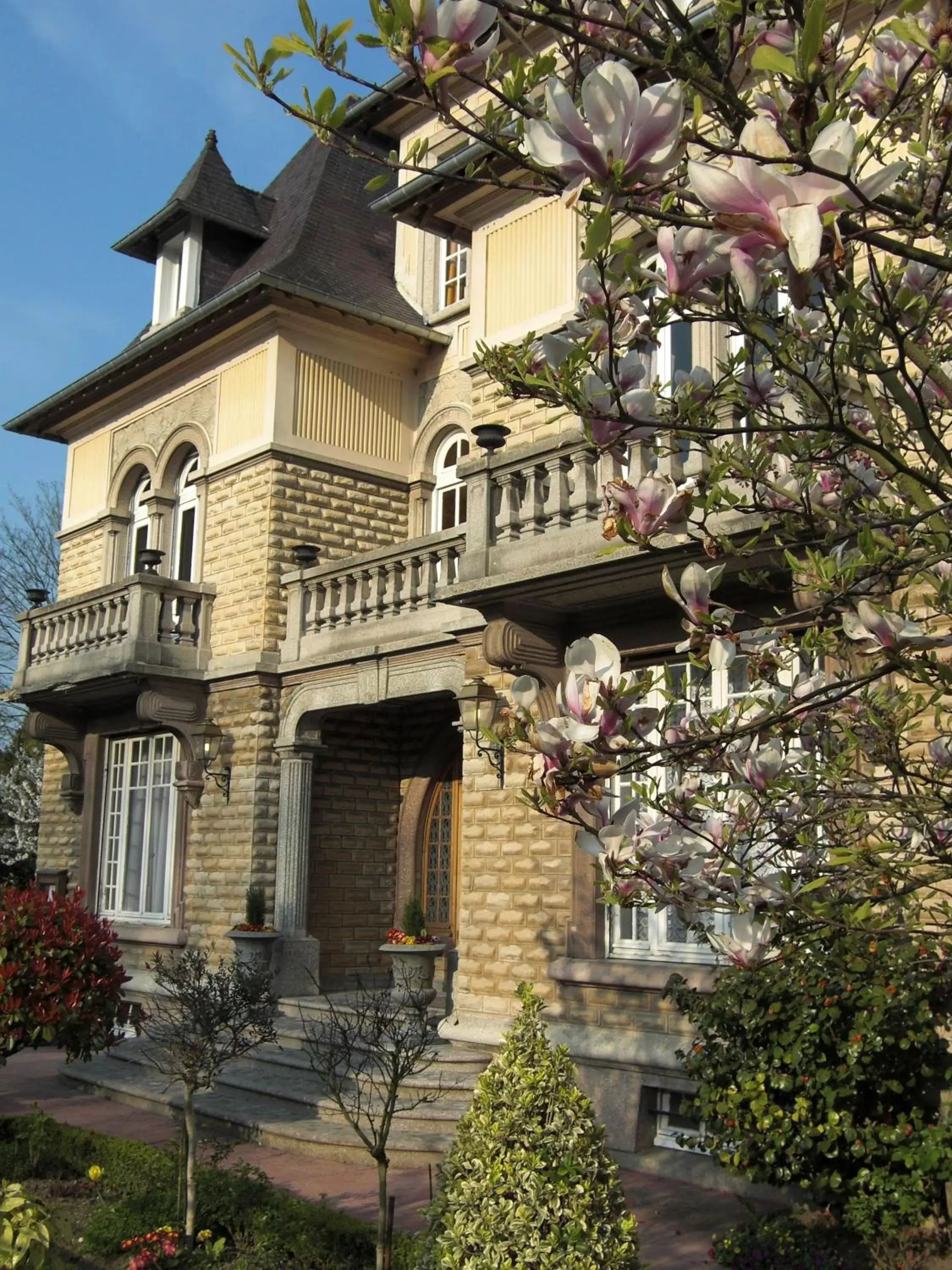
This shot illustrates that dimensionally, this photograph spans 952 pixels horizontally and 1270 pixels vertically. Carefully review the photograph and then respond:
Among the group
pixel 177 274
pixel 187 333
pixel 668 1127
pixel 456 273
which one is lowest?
pixel 668 1127

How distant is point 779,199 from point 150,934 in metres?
15.0

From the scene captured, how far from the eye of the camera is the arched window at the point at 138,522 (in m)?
18.0

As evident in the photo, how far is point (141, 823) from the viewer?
16.7 meters

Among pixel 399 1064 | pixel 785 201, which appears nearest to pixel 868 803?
pixel 785 201

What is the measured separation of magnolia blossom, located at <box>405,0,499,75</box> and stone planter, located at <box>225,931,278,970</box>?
1213 centimetres

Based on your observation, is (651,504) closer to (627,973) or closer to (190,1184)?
(190,1184)

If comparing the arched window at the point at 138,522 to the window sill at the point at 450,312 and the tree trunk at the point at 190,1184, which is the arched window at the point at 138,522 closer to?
the window sill at the point at 450,312

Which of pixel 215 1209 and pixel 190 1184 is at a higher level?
pixel 190 1184

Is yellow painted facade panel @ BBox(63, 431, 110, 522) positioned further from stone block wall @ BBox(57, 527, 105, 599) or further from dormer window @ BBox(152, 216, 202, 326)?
dormer window @ BBox(152, 216, 202, 326)

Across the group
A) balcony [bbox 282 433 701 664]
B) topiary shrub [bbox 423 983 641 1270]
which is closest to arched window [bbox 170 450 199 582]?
balcony [bbox 282 433 701 664]

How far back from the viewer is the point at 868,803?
3721mm

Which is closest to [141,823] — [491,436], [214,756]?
[214,756]

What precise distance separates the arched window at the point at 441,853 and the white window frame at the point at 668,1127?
5.55m

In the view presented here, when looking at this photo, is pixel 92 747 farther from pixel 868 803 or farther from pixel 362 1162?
pixel 868 803
